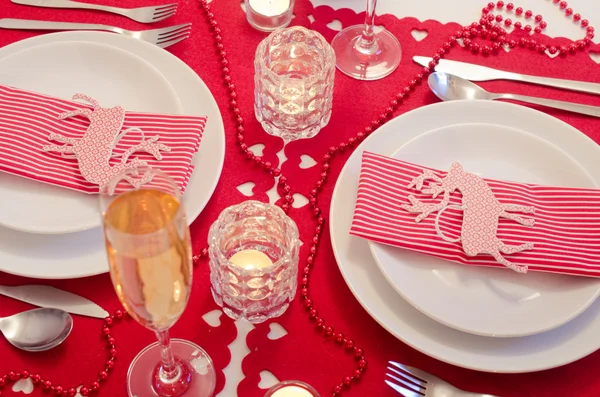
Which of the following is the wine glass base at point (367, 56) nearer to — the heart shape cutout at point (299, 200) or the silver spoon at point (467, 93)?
the silver spoon at point (467, 93)

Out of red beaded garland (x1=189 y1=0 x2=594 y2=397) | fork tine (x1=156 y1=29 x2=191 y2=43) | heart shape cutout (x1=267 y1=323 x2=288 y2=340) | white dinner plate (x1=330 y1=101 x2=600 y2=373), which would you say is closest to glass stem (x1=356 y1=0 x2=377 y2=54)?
red beaded garland (x1=189 y1=0 x2=594 y2=397)

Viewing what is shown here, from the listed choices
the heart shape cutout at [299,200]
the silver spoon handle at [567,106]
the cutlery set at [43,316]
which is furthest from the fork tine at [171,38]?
the silver spoon handle at [567,106]

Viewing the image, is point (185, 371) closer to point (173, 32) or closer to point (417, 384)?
point (417, 384)

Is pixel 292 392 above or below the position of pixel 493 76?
below

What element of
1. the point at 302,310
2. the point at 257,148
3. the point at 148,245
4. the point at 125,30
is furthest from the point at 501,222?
the point at 125,30

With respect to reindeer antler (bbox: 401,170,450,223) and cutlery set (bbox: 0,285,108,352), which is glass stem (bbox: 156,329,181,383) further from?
reindeer antler (bbox: 401,170,450,223)

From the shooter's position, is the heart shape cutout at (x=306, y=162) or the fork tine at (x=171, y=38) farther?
the fork tine at (x=171, y=38)

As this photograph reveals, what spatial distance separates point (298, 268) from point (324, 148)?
0.76 ft

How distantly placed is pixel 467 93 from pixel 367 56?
19cm

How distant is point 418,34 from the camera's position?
1336 millimetres

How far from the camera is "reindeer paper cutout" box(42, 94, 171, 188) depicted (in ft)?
3.29

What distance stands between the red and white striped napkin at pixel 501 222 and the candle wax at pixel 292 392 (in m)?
0.21

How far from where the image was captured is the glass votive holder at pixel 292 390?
0.91 metres

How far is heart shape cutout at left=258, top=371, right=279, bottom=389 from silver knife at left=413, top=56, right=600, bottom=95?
0.61 metres
